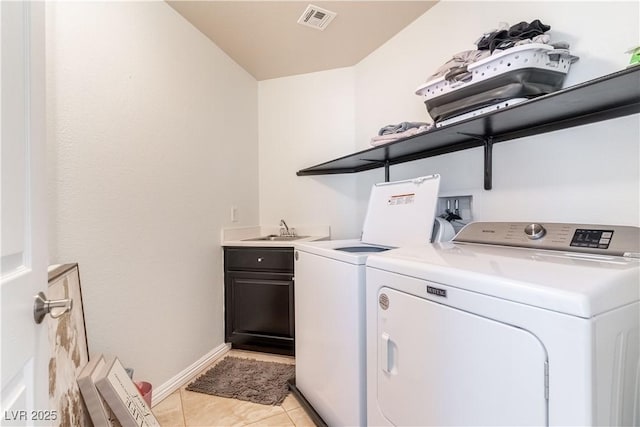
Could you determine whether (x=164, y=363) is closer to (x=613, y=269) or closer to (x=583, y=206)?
(x=613, y=269)

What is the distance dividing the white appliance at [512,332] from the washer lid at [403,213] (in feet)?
1.39

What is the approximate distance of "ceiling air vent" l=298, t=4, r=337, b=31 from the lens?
2004mm

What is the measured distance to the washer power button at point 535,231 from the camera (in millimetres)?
1135

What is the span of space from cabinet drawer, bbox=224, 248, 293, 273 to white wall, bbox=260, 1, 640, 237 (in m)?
0.71

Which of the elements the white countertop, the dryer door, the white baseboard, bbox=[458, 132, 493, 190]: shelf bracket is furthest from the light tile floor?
bbox=[458, 132, 493, 190]: shelf bracket

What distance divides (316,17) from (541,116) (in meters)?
1.58

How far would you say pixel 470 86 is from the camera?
52.3 inches

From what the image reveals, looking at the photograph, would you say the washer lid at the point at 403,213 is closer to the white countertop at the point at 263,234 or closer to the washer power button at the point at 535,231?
the washer power button at the point at 535,231

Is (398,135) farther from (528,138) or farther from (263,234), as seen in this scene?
(263,234)

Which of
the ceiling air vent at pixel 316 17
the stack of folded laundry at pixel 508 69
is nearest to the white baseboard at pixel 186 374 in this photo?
the stack of folded laundry at pixel 508 69

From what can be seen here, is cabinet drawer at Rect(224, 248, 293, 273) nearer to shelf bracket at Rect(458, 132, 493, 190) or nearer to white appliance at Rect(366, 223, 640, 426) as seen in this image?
white appliance at Rect(366, 223, 640, 426)

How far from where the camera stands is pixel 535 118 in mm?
1269

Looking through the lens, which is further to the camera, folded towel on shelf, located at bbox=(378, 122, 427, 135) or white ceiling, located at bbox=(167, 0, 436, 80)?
white ceiling, located at bbox=(167, 0, 436, 80)

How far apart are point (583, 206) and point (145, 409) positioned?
81.1 inches
